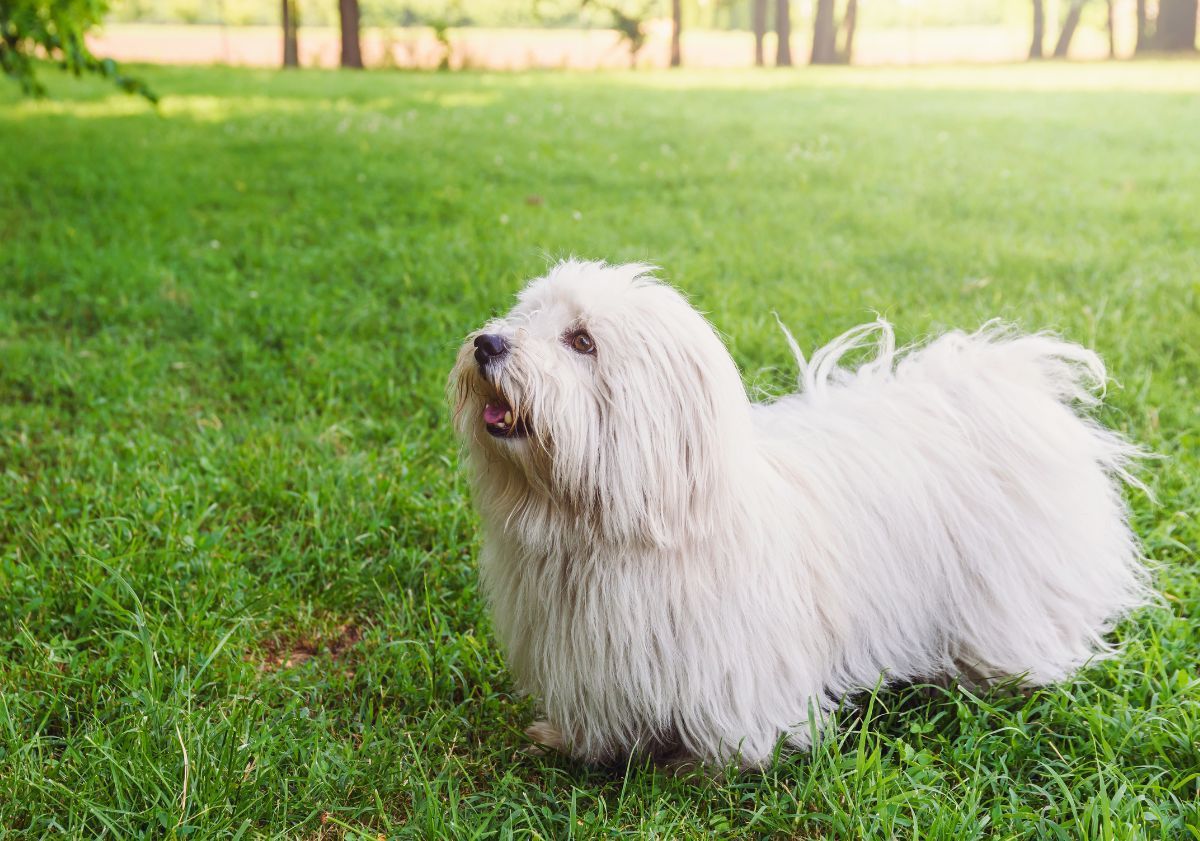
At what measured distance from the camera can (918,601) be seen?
287 centimetres

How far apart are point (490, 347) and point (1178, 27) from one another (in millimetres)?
30541

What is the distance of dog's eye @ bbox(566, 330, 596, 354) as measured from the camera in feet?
7.86

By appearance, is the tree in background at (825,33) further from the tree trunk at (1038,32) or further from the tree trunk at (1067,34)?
the tree trunk at (1067,34)

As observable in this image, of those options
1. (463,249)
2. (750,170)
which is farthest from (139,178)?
(750,170)

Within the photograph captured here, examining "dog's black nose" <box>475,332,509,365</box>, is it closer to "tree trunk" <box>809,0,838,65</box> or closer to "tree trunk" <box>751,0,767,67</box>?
"tree trunk" <box>809,0,838,65</box>

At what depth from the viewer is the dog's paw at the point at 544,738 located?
9.27 ft

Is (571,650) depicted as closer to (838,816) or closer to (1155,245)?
(838,816)

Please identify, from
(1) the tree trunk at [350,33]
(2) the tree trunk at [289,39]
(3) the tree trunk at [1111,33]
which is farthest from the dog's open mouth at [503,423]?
(3) the tree trunk at [1111,33]

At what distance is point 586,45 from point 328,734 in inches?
1147

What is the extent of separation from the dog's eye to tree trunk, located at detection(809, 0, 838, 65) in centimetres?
2742

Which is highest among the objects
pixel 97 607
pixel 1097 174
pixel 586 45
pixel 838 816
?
pixel 586 45

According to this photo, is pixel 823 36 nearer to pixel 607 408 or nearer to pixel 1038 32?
pixel 1038 32

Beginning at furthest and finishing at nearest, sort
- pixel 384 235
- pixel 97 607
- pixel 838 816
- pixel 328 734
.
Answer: pixel 384 235 < pixel 97 607 < pixel 328 734 < pixel 838 816

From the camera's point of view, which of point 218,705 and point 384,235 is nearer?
point 218,705
